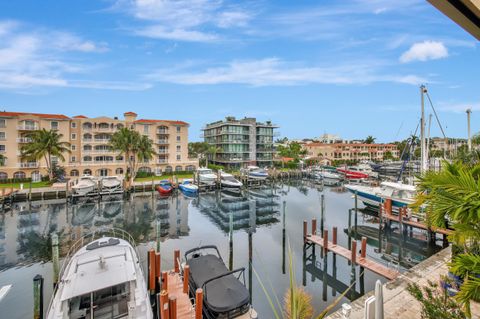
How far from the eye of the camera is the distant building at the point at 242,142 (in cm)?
6606

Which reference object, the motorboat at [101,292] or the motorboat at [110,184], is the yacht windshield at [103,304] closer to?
the motorboat at [101,292]

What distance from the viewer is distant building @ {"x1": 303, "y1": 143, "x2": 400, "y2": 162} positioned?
9306 centimetres

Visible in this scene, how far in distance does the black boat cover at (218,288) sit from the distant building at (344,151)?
80902 millimetres

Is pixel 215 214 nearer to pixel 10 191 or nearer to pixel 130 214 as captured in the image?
pixel 130 214

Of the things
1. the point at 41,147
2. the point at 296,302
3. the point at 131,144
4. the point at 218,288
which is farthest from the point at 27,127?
the point at 296,302

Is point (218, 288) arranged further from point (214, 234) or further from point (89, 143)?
point (89, 143)

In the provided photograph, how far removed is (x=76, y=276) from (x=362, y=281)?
14094mm

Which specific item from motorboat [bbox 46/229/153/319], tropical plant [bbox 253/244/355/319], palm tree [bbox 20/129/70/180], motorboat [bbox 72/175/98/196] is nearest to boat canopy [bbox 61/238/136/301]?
motorboat [bbox 46/229/153/319]

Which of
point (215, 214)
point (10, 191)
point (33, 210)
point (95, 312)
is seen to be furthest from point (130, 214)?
point (95, 312)

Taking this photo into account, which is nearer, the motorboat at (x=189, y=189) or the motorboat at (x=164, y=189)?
the motorboat at (x=164, y=189)

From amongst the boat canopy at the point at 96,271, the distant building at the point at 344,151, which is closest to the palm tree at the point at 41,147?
the boat canopy at the point at 96,271

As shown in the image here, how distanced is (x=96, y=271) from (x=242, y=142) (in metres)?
58.2

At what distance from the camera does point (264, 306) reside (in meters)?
12.5

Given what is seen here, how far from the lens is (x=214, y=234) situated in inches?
893
